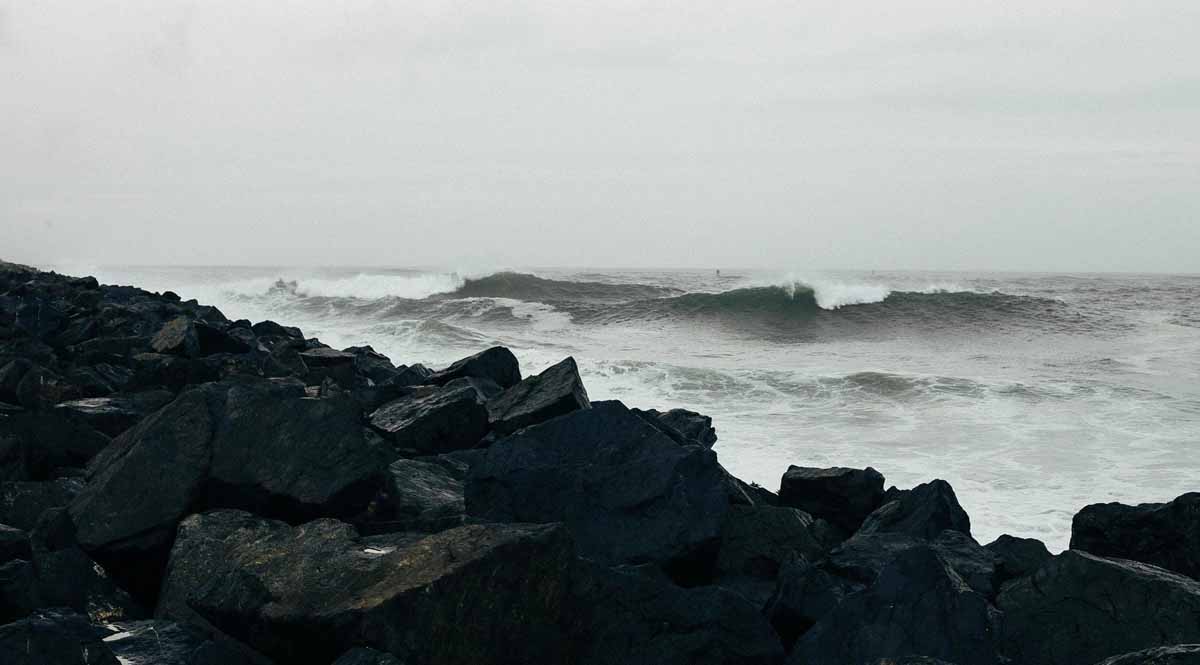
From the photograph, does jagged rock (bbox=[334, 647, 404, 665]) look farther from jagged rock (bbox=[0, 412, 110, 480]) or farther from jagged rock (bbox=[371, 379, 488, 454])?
jagged rock (bbox=[371, 379, 488, 454])

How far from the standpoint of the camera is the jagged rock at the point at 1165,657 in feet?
7.16

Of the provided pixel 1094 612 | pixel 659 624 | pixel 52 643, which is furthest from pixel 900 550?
pixel 52 643

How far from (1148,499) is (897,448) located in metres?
2.43

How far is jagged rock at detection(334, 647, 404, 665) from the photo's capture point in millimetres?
2389

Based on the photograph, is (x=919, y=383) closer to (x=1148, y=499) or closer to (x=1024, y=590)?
(x=1148, y=499)

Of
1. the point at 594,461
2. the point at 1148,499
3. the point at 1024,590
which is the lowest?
the point at 1148,499

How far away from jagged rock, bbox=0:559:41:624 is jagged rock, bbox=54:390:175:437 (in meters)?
2.15

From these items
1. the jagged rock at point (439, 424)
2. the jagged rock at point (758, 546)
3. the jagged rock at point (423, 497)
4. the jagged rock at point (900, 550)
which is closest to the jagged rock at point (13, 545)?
the jagged rock at point (423, 497)

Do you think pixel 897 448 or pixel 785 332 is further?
pixel 785 332

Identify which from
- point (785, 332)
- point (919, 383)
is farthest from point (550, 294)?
point (919, 383)

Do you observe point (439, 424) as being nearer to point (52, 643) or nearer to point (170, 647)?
point (170, 647)

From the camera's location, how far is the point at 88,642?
2.35 metres

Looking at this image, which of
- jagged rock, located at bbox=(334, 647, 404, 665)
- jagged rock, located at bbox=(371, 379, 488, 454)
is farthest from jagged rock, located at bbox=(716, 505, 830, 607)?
jagged rock, located at bbox=(371, 379, 488, 454)

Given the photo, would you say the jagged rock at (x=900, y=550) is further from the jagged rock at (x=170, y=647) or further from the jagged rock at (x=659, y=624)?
the jagged rock at (x=170, y=647)
